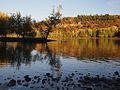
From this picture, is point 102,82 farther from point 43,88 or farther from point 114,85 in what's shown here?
point 43,88

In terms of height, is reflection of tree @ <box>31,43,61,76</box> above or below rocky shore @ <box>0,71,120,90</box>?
below

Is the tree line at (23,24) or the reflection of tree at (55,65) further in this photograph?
the tree line at (23,24)

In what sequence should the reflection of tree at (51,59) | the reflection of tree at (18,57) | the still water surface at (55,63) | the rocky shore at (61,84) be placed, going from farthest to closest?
the reflection of tree at (18,57), the reflection of tree at (51,59), the still water surface at (55,63), the rocky shore at (61,84)

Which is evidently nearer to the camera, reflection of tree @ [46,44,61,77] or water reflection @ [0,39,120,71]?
reflection of tree @ [46,44,61,77]

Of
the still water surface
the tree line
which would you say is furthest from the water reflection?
the tree line

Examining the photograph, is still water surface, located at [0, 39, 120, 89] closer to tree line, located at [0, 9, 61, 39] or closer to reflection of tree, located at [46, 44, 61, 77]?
reflection of tree, located at [46, 44, 61, 77]

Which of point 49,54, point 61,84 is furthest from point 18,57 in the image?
point 61,84

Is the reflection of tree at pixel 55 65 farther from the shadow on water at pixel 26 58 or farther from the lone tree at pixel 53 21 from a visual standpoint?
the lone tree at pixel 53 21

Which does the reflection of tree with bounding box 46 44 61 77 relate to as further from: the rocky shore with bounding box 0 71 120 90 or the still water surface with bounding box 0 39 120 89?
the rocky shore with bounding box 0 71 120 90

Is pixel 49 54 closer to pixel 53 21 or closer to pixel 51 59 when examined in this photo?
pixel 51 59

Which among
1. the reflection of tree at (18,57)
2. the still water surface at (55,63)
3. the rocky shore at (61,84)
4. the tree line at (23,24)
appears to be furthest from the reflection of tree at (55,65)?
the tree line at (23,24)

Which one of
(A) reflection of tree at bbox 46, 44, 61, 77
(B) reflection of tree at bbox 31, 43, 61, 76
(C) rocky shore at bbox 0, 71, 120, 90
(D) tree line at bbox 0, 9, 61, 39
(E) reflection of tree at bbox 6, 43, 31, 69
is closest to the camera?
(C) rocky shore at bbox 0, 71, 120, 90

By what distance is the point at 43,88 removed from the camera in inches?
1030

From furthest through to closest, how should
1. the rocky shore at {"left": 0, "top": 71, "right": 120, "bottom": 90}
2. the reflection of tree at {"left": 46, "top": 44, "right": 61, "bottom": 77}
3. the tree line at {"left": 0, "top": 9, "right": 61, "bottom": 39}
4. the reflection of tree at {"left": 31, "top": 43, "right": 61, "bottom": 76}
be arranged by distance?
the tree line at {"left": 0, "top": 9, "right": 61, "bottom": 39}
the reflection of tree at {"left": 31, "top": 43, "right": 61, "bottom": 76}
the reflection of tree at {"left": 46, "top": 44, "right": 61, "bottom": 77}
the rocky shore at {"left": 0, "top": 71, "right": 120, "bottom": 90}
